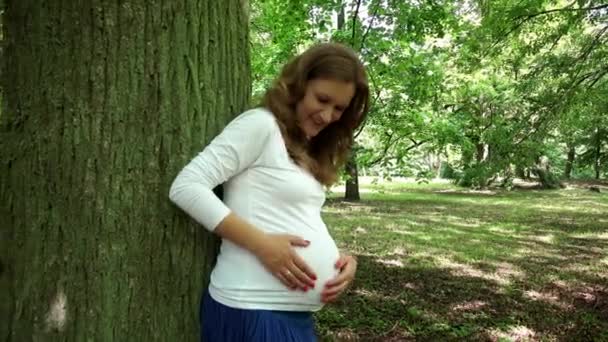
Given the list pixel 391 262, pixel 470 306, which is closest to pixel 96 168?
pixel 470 306

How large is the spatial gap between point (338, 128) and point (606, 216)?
14228 millimetres

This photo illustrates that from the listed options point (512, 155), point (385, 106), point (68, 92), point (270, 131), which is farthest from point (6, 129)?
point (385, 106)

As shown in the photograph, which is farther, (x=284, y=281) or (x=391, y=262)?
(x=391, y=262)

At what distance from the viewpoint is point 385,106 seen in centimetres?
927

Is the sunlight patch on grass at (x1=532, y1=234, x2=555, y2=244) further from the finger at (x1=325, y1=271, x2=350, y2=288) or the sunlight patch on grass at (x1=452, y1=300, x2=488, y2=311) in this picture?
the finger at (x1=325, y1=271, x2=350, y2=288)

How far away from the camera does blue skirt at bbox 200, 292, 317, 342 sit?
158cm

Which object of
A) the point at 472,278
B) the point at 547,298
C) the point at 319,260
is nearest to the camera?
the point at 319,260

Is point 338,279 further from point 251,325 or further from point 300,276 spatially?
point 251,325

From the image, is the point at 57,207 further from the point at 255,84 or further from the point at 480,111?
the point at 480,111

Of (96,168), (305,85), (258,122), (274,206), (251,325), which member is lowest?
(251,325)

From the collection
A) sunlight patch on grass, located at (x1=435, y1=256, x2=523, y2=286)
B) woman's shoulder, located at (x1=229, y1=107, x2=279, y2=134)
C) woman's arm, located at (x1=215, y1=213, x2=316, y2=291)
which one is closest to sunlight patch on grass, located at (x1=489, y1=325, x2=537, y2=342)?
sunlight patch on grass, located at (x1=435, y1=256, x2=523, y2=286)

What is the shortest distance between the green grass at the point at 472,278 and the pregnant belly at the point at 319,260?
2936 millimetres

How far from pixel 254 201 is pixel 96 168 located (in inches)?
19.3

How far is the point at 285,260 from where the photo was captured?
62.4 inches
